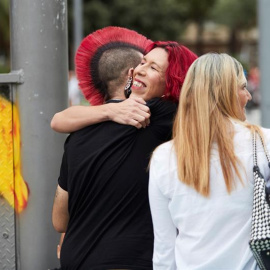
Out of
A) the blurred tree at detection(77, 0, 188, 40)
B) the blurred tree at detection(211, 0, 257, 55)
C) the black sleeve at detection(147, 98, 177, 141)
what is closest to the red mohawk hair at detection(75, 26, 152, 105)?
the black sleeve at detection(147, 98, 177, 141)

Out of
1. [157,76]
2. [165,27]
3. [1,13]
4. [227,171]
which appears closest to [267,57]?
[157,76]

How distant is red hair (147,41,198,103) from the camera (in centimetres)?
283

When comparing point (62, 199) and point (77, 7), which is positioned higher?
point (77, 7)

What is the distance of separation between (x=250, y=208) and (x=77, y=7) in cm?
1882

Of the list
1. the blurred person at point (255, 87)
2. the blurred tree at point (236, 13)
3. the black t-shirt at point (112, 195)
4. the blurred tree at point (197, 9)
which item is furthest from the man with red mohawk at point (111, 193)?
the blurred tree at point (236, 13)

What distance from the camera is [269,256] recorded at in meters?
2.31

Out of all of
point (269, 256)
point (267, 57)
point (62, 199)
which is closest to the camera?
point (269, 256)

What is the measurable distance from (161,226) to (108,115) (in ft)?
1.81

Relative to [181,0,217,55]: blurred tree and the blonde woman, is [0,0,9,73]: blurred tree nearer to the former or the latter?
[181,0,217,55]: blurred tree

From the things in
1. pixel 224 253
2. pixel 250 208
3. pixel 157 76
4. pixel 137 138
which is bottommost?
pixel 224 253

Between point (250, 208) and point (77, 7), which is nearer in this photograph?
point (250, 208)

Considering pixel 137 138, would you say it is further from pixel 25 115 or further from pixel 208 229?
pixel 25 115

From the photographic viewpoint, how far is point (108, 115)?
2.82m

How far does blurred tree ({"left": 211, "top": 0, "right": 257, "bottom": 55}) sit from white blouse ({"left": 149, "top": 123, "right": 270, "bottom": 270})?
4848 centimetres
